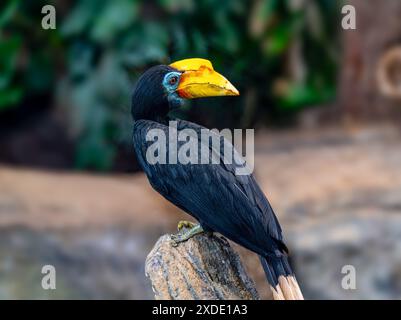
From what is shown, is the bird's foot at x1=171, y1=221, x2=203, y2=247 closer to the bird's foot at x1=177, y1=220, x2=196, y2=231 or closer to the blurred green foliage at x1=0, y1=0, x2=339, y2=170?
the bird's foot at x1=177, y1=220, x2=196, y2=231

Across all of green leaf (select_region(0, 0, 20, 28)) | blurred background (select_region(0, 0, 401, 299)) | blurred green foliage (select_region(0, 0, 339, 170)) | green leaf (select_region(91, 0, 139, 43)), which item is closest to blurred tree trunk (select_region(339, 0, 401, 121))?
blurred background (select_region(0, 0, 401, 299))

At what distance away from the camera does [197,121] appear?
4.30 metres

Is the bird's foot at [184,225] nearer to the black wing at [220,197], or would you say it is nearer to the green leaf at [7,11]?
the black wing at [220,197]

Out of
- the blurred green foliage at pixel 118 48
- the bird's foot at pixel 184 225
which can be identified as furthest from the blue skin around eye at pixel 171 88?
the blurred green foliage at pixel 118 48

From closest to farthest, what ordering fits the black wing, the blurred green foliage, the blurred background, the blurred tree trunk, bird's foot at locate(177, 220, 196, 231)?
the black wing, bird's foot at locate(177, 220, 196, 231), the blurred background, the blurred tree trunk, the blurred green foliage

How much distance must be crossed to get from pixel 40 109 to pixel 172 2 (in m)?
1.96

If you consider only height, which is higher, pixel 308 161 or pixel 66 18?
pixel 66 18

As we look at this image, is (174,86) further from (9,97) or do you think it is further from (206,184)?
(9,97)

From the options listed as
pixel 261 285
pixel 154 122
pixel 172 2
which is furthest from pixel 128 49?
pixel 154 122

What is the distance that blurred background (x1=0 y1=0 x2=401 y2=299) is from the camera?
20.1 feet

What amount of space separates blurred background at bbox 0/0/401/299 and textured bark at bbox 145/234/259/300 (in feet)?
3.48

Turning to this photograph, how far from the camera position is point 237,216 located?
9.91 feet

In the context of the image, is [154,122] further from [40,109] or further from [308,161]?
[40,109]
